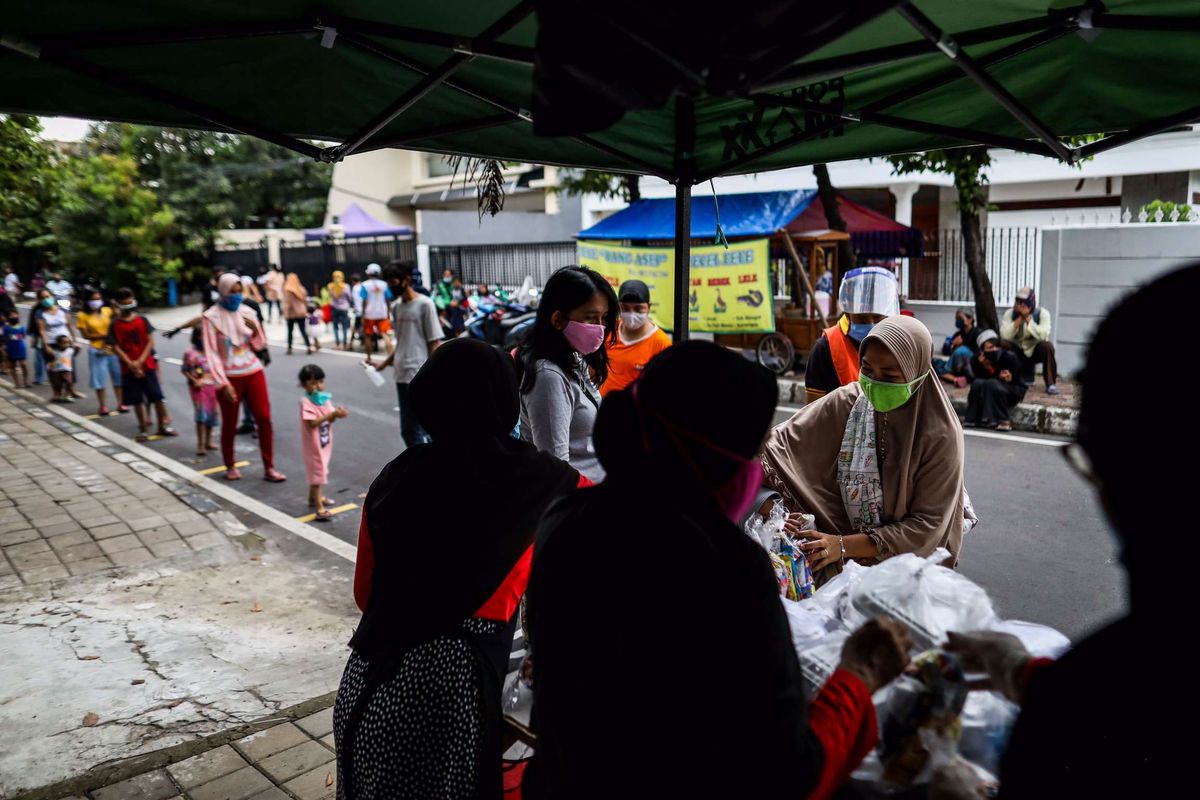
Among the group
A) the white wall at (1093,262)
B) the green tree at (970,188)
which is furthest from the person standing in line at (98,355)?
the white wall at (1093,262)

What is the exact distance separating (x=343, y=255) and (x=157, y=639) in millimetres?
23785

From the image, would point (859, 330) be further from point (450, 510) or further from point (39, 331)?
point (39, 331)

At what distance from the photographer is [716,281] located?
476 inches

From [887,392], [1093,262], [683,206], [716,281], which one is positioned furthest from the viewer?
Result: [716,281]

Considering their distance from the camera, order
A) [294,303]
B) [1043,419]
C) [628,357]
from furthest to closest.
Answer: [294,303], [1043,419], [628,357]

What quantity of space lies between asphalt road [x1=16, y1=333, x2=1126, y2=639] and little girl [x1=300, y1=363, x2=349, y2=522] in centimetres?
25

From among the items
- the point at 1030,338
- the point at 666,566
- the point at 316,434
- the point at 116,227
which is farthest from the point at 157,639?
the point at 116,227

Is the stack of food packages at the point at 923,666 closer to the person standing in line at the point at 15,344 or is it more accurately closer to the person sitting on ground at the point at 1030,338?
the person sitting on ground at the point at 1030,338

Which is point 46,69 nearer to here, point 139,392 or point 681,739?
point 681,739

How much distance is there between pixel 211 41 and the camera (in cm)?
274

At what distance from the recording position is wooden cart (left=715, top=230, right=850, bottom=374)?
12.2 metres

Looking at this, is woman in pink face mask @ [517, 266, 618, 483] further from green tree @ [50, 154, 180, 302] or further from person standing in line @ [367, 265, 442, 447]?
green tree @ [50, 154, 180, 302]

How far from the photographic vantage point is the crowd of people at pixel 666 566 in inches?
49.1

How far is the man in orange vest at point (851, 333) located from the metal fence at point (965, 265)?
10352mm
